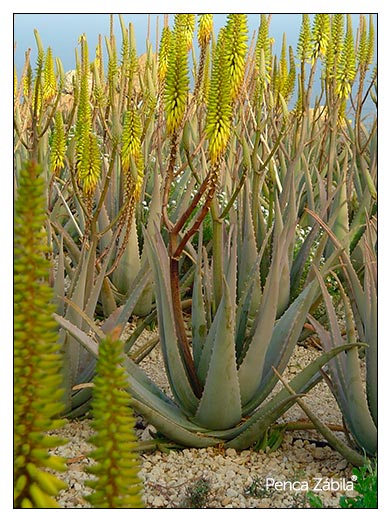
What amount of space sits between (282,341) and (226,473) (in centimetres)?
31

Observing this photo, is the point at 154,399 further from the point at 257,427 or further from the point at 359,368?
the point at 359,368

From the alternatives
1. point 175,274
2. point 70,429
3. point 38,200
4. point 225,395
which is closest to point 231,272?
point 175,274

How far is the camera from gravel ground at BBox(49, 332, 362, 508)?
1.48 m

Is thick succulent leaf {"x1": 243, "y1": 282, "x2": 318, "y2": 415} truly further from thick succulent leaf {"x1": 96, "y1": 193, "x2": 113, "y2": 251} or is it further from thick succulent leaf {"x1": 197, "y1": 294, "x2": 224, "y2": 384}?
thick succulent leaf {"x1": 96, "y1": 193, "x2": 113, "y2": 251}

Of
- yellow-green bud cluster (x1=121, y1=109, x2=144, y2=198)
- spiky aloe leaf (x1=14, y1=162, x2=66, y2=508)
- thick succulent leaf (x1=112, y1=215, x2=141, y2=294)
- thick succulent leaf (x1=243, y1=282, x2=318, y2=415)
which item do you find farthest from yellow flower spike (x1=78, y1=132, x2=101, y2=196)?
spiky aloe leaf (x1=14, y1=162, x2=66, y2=508)

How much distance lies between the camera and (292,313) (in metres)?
1.67

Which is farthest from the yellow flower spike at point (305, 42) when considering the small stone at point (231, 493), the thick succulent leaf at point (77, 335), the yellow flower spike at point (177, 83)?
the small stone at point (231, 493)

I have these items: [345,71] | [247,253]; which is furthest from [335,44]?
[247,253]

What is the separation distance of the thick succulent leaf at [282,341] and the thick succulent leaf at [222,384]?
8cm

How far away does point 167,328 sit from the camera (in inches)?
63.2

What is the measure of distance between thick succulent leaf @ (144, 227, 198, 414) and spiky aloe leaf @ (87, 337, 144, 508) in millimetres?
1036

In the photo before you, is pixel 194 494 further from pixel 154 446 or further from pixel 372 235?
pixel 372 235

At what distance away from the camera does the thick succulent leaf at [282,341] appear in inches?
65.0

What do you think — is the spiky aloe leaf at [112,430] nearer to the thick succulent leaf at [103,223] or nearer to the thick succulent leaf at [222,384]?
the thick succulent leaf at [222,384]
